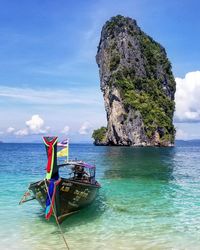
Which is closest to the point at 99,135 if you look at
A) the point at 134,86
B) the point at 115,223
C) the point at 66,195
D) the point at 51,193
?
the point at 134,86

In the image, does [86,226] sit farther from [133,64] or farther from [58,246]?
[133,64]

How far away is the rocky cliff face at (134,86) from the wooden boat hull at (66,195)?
10140cm

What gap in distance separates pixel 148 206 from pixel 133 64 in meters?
117

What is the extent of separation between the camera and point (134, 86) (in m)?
129

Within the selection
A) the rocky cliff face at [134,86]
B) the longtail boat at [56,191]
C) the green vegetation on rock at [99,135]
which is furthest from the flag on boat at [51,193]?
the green vegetation on rock at [99,135]

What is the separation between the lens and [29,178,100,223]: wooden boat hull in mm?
14555

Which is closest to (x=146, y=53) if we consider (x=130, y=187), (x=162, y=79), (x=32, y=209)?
(x=162, y=79)

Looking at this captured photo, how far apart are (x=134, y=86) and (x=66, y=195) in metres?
116

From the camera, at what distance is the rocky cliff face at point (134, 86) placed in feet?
394

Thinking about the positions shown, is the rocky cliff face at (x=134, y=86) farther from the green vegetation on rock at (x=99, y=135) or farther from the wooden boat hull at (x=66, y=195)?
the wooden boat hull at (x=66, y=195)

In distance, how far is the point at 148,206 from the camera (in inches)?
756

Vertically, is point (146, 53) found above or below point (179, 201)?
above

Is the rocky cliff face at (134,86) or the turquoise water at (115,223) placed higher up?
the rocky cliff face at (134,86)

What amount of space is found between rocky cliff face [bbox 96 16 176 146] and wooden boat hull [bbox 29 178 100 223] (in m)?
101
